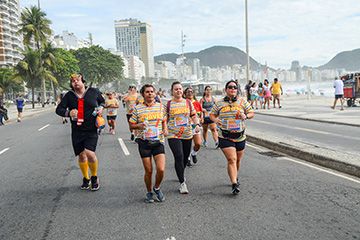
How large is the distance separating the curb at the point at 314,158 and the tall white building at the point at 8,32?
102080 mm

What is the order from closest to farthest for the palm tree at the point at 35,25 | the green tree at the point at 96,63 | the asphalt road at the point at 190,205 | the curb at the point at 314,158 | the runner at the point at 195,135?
the asphalt road at the point at 190,205
the curb at the point at 314,158
the runner at the point at 195,135
the palm tree at the point at 35,25
the green tree at the point at 96,63

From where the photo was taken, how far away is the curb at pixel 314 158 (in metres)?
6.14

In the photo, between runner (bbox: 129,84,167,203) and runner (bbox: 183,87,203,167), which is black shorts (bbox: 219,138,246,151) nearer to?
runner (bbox: 129,84,167,203)

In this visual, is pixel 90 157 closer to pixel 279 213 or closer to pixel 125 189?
pixel 125 189

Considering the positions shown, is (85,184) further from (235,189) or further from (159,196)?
(235,189)

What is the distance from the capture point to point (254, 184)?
18.5ft

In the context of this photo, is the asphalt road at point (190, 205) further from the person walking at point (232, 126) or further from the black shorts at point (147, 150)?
the black shorts at point (147, 150)

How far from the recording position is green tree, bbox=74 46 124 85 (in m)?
76.8

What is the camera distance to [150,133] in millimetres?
4797

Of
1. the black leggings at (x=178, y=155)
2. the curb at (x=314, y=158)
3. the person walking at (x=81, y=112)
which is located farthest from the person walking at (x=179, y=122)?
the curb at (x=314, y=158)

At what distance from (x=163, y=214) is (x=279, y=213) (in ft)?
4.88

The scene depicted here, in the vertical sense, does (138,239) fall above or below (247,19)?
below

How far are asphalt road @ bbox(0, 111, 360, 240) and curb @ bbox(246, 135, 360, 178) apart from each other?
0.97 feet

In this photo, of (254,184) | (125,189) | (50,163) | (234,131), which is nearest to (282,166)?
(254,184)
